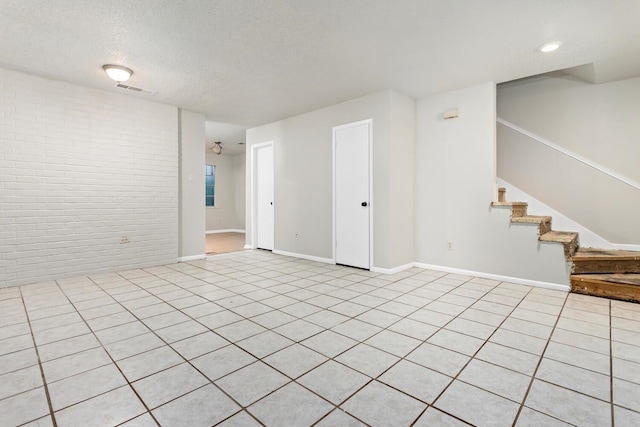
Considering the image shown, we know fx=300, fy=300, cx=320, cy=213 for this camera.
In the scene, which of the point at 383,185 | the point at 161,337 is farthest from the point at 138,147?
the point at 383,185

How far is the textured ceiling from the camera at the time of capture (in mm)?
2455

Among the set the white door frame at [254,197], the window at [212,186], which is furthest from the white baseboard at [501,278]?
the window at [212,186]

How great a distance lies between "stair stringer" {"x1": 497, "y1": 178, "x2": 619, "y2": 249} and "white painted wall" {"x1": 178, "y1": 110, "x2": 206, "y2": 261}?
5173 mm

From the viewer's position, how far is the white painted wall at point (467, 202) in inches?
146

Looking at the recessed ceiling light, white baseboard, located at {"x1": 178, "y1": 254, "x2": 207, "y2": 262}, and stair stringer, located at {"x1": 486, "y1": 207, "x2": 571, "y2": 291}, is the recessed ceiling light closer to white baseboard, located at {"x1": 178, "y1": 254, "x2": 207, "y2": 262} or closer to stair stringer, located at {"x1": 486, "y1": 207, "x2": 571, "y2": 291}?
stair stringer, located at {"x1": 486, "y1": 207, "x2": 571, "y2": 291}

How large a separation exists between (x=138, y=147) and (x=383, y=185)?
379cm

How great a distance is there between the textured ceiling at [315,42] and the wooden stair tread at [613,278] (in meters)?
2.38

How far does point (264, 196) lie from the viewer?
6398mm

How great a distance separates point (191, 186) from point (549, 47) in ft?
17.2

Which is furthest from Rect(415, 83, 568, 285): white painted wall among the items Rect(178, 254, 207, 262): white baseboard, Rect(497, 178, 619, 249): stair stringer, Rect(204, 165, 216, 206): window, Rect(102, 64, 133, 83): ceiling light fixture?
Rect(204, 165, 216, 206): window

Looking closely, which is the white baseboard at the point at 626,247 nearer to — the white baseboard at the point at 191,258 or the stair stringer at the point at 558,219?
the stair stringer at the point at 558,219

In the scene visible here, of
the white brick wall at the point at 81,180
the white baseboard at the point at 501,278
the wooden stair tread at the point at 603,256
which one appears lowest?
the white baseboard at the point at 501,278

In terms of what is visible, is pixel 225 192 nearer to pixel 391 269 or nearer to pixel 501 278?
pixel 391 269

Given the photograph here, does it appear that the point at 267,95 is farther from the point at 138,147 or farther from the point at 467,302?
the point at 467,302
